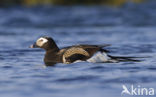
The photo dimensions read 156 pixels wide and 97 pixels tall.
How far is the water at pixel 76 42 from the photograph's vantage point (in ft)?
24.6

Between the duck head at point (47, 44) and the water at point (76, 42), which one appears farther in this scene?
the duck head at point (47, 44)

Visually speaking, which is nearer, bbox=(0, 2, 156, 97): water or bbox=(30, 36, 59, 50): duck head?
bbox=(0, 2, 156, 97): water

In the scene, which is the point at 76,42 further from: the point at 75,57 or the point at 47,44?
the point at 75,57

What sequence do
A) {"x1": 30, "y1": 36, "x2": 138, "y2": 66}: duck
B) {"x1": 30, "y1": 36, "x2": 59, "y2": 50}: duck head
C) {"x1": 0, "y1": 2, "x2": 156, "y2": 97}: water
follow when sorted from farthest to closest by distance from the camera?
{"x1": 30, "y1": 36, "x2": 59, "y2": 50}: duck head < {"x1": 30, "y1": 36, "x2": 138, "y2": 66}: duck < {"x1": 0, "y1": 2, "x2": 156, "y2": 97}: water

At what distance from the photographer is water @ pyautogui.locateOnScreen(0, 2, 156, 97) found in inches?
295

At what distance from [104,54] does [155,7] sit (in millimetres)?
14770

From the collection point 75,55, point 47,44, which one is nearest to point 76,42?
point 47,44

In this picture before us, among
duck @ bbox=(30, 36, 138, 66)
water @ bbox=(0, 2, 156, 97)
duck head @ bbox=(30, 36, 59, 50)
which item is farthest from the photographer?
duck head @ bbox=(30, 36, 59, 50)

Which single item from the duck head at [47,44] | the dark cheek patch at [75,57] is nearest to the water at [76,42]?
the dark cheek patch at [75,57]

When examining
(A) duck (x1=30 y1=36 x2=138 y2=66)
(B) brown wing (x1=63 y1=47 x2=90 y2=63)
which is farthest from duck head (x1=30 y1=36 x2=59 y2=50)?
(B) brown wing (x1=63 y1=47 x2=90 y2=63)

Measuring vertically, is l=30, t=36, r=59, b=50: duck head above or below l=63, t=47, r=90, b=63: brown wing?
above

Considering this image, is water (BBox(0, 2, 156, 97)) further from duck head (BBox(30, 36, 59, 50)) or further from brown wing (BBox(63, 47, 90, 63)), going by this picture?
duck head (BBox(30, 36, 59, 50))

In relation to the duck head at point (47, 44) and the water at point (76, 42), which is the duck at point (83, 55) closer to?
the water at point (76, 42)

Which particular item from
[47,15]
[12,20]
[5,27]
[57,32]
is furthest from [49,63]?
[47,15]
